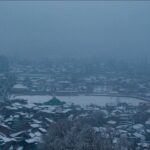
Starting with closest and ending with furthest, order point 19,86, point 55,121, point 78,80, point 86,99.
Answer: point 55,121 → point 86,99 → point 19,86 → point 78,80

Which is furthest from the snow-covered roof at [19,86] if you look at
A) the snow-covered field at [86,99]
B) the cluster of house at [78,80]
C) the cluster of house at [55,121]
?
the cluster of house at [55,121]

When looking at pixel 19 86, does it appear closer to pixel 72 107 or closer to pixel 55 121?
pixel 72 107

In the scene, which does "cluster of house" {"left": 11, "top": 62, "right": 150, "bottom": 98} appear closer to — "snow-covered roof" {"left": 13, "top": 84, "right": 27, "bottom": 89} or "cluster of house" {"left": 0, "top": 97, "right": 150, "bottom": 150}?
"snow-covered roof" {"left": 13, "top": 84, "right": 27, "bottom": 89}

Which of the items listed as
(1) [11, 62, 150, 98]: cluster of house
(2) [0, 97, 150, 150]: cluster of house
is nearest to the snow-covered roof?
(1) [11, 62, 150, 98]: cluster of house

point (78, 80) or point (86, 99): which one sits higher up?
point (78, 80)

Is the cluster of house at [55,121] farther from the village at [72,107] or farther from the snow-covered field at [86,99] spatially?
the snow-covered field at [86,99]

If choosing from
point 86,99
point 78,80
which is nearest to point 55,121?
point 86,99

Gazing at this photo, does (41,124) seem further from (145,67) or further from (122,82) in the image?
(145,67)

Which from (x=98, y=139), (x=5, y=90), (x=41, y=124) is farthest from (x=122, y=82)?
(x=98, y=139)

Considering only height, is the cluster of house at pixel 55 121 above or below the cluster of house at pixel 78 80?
below
